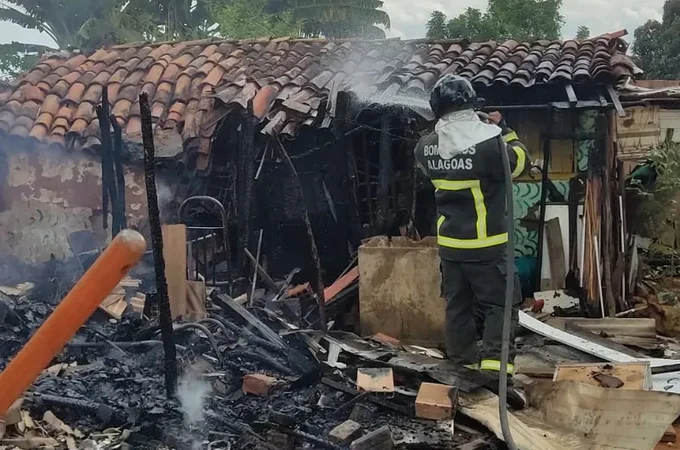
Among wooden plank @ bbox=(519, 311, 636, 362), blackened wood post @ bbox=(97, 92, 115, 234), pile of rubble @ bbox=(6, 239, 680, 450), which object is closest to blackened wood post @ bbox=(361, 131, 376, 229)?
wooden plank @ bbox=(519, 311, 636, 362)

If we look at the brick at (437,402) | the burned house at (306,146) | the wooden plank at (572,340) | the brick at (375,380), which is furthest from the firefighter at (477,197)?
the burned house at (306,146)

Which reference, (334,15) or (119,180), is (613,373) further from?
(334,15)

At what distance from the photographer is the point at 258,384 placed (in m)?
4.45

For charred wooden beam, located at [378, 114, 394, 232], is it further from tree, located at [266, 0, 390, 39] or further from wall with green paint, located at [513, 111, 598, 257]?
tree, located at [266, 0, 390, 39]

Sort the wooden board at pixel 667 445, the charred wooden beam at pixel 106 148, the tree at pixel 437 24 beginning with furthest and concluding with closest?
the tree at pixel 437 24
the charred wooden beam at pixel 106 148
the wooden board at pixel 667 445

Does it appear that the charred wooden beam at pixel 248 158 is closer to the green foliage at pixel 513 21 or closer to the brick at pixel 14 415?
the brick at pixel 14 415

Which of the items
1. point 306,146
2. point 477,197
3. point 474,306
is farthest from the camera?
point 306,146

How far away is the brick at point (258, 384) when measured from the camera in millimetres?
4441

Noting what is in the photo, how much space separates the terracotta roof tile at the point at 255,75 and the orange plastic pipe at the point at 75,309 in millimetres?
5262

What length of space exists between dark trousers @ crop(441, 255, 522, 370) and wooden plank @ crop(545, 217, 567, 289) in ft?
10.7

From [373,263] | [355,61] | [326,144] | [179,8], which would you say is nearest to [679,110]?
A: [355,61]

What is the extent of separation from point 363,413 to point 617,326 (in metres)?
3.62

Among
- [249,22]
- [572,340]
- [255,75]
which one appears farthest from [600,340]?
[249,22]

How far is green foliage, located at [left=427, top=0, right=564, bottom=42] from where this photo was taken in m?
23.2
